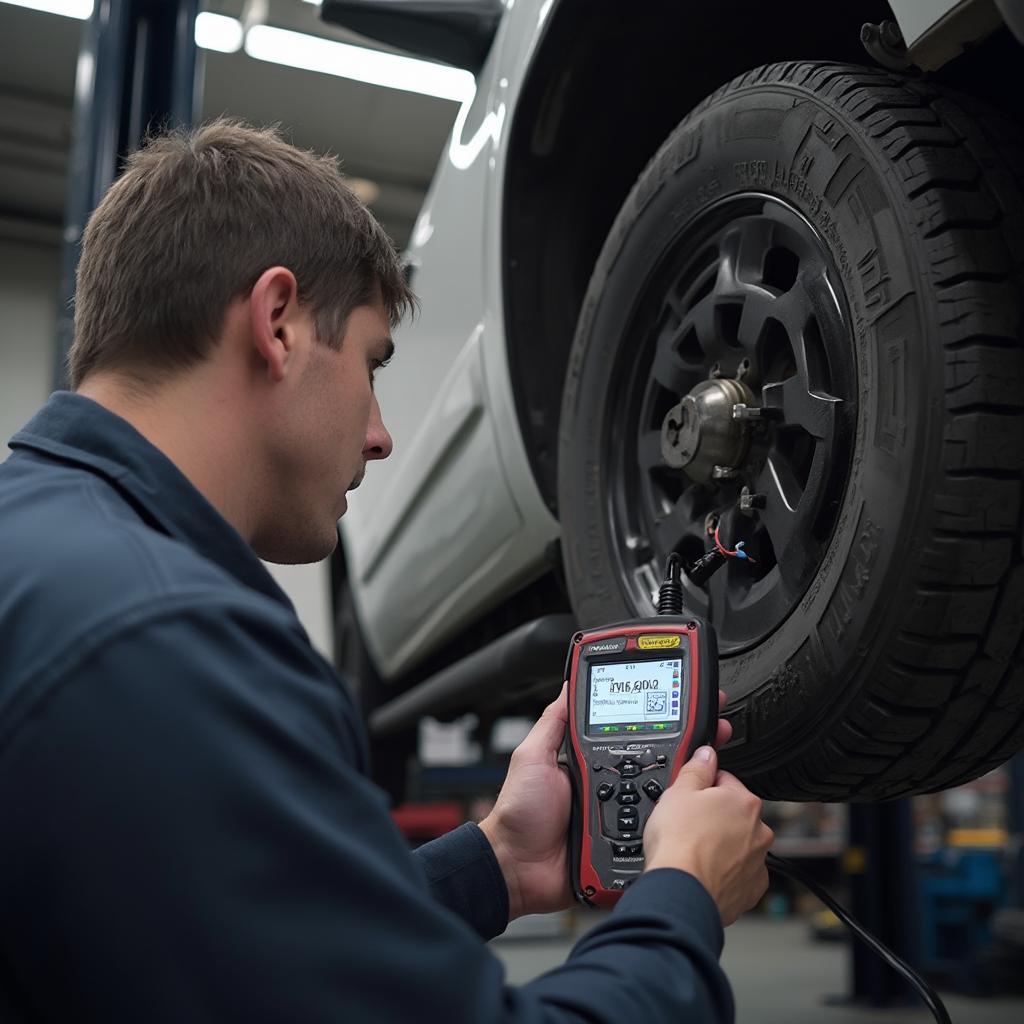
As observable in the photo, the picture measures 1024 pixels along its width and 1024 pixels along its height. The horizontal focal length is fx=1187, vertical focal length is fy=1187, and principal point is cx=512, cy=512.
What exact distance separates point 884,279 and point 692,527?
0.93 ft

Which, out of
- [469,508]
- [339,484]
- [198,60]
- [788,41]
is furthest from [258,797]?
[198,60]

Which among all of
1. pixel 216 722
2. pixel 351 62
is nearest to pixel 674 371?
pixel 216 722

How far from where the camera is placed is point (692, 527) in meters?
1.01

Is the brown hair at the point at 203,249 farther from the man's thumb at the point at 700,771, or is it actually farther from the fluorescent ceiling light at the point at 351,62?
the fluorescent ceiling light at the point at 351,62

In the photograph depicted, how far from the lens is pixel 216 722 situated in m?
0.45

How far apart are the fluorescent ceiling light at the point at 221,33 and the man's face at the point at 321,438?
4.00m

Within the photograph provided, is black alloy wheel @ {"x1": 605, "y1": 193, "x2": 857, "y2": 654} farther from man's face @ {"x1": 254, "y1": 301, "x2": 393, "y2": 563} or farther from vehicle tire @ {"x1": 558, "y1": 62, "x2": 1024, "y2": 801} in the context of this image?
man's face @ {"x1": 254, "y1": 301, "x2": 393, "y2": 563}

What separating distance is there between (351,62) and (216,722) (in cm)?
479

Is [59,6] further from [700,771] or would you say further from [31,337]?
[700,771]

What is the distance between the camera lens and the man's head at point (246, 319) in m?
0.66

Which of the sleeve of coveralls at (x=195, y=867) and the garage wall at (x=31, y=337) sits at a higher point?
the sleeve of coveralls at (x=195, y=867)

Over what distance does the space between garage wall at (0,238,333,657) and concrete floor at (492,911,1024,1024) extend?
6.38 ft

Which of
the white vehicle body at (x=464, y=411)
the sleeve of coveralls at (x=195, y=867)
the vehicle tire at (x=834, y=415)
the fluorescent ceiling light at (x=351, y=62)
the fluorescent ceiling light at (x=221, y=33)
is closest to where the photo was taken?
the sleeve of coveralls at (x=195, y=867)

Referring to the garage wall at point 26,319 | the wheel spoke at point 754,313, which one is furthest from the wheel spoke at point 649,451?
the garage wall at point 26,319
